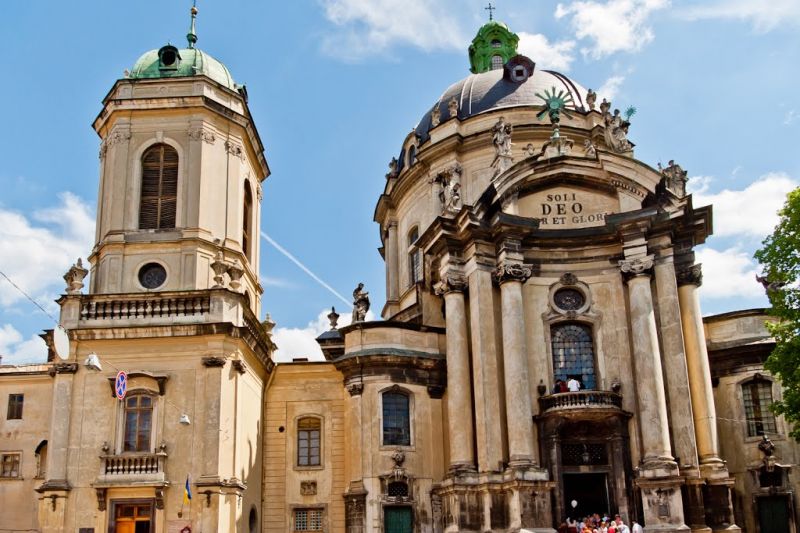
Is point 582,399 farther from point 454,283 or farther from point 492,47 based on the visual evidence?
point 492,47

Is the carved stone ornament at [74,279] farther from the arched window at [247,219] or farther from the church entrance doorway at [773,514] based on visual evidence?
the church entrance doorway at [773,514]

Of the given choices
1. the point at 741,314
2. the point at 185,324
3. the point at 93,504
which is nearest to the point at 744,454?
the point at 741,314

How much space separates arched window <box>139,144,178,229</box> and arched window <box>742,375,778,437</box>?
20.7m

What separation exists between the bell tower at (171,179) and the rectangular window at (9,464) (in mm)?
7214

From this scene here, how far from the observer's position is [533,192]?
101ft

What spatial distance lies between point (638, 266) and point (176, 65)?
17733mm

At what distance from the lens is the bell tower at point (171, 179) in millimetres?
28062

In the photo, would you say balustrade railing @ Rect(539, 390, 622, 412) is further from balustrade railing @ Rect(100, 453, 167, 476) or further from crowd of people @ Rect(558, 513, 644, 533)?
balustrade railing @ Rect(100, 453, 167, 476)

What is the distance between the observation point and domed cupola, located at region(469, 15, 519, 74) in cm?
4788

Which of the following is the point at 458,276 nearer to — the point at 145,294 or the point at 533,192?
the point at 533,192

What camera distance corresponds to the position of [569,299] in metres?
29.4

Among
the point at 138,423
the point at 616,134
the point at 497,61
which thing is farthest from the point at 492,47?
the point at 138,423

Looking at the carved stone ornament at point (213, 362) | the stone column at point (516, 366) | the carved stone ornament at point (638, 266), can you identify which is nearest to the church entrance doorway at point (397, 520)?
the stone column at point (516, 366)

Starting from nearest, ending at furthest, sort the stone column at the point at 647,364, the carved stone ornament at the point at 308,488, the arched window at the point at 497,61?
the stone column at the point at 647,364 < the carved stone ornament at the point at 308,488 < the arched window at the point at 497,61
